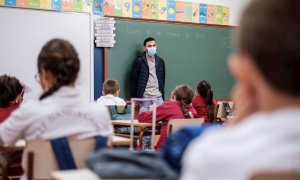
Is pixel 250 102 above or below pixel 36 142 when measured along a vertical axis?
A: above

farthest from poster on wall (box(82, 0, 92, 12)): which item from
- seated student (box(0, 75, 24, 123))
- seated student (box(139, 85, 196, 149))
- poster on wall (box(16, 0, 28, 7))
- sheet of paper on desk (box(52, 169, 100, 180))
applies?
sheet of paper on desk (box(52, 169, 100, 180))

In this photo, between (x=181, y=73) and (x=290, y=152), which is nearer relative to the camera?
(x=290, y=152)

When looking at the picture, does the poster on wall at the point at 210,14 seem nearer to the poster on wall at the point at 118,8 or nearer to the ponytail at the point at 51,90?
the poster on wall at the point at 118,8

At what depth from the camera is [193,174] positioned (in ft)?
2.72

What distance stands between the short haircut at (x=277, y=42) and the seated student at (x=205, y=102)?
13.3ft

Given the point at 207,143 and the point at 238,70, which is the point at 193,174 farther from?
the point at 238,70

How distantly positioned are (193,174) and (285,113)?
20cm

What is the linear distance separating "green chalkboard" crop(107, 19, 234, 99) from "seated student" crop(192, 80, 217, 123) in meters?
1.85

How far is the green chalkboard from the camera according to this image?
6.56m

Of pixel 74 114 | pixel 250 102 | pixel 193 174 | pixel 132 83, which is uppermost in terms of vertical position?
pixel 250 102

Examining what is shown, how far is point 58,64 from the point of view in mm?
2104

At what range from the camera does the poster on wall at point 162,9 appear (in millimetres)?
6875

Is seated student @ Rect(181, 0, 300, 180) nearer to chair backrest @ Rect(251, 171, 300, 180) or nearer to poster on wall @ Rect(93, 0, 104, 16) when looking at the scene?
chair backrest @ Rect(251, 171, 300, 180)

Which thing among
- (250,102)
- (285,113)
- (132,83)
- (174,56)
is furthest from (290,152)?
(174,56)
